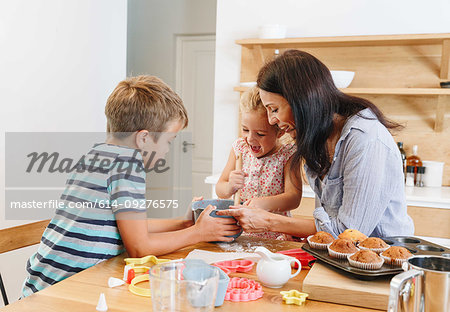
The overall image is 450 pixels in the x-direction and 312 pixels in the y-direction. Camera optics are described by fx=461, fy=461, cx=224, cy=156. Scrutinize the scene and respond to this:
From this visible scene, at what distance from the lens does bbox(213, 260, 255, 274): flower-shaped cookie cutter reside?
119 centimetres

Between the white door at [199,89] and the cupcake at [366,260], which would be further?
the white door at [199,89]

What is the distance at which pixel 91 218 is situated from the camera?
129 centimetres

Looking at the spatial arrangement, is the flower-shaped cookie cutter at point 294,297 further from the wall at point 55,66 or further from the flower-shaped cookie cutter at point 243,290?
the wall at point 55,66

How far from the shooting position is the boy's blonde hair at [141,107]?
1415 millimetres

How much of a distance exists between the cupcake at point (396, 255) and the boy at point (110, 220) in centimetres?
49

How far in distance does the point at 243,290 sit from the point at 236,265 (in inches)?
7.3

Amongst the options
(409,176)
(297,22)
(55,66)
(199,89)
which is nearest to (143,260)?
(55,66)

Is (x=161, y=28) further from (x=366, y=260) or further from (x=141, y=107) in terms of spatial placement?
(x=366, y=260)

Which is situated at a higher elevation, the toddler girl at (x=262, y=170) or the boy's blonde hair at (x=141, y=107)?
the boy's blonde hair at (x=141, y=107)

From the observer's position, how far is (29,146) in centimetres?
280

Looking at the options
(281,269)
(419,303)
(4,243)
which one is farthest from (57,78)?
(419,303)

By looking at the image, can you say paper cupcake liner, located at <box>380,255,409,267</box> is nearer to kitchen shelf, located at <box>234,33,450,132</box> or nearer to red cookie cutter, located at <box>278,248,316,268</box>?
red cookie cutter, located at <box>278,248,316,268</box>

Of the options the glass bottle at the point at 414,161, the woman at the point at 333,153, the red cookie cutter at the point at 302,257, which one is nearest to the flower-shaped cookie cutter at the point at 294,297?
the red cookie cutter at the point at 302,257

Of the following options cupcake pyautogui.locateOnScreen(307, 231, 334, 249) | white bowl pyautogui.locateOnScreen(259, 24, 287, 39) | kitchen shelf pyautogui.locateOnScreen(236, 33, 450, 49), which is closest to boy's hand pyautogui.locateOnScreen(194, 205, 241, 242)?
cupcake pyautogui.locateOnScreen(307, 231, 334, 249)
